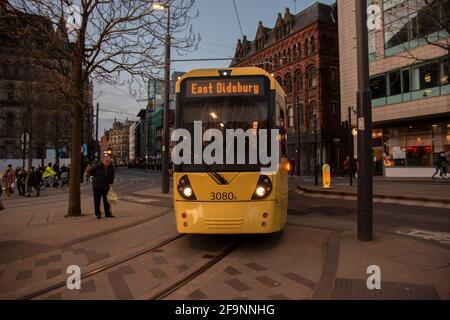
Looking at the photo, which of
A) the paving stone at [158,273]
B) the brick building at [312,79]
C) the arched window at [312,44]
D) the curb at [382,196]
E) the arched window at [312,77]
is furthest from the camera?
the arched window at [312,77]

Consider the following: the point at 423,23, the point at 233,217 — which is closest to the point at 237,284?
the point at 233,217

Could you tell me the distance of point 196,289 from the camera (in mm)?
4914

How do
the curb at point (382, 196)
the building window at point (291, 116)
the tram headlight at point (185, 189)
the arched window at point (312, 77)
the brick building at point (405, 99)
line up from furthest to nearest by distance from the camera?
the building window at point (291, 116) < the arched window at point (312, 77) < the brick building at point (405, 99) < the curb at point (382, 196) < the tram headlight at point (185, 189)

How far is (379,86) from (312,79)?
12.7 meters

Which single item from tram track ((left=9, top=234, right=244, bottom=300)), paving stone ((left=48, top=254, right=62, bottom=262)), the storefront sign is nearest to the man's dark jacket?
tram track ((left=9, top=234, right=244, bottom=300))

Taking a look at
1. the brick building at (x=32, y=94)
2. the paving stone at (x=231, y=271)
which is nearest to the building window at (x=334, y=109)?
the brick building at (x=32, y=94)

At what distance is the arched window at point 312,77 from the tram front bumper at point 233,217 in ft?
124

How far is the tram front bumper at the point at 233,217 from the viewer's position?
21.2 ft

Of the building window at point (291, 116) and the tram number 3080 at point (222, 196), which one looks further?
the building window at point (291, 116)

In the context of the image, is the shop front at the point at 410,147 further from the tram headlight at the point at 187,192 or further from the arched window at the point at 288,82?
the tram headlight at the point at 187,192

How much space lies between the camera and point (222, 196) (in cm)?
652

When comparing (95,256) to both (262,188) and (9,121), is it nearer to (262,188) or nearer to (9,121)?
(262,188)

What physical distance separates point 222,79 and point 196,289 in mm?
3818
